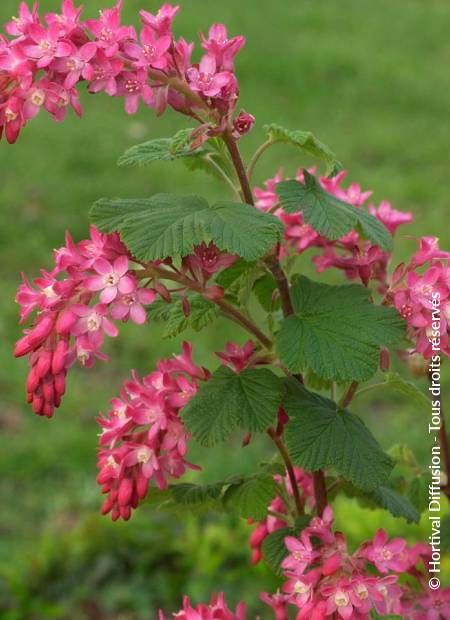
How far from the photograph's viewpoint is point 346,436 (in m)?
1.34

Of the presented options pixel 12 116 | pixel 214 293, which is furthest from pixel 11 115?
pixel 214 293

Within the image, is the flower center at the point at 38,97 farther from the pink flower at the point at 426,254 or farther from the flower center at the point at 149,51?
the pink flower at the point at 426,254

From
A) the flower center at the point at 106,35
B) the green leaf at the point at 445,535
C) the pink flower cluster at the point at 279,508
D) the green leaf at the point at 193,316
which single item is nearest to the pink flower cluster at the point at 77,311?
the green leaf at the point at 193,316

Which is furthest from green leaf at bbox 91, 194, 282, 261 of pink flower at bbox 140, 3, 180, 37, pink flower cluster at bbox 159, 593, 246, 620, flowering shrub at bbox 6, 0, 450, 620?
pink flower cluster at bbox 159, 593, 246, 620

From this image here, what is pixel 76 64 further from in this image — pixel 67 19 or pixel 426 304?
pixel 426 304

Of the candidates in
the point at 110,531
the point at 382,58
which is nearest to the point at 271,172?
the point at 382,58

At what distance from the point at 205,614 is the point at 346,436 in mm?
333

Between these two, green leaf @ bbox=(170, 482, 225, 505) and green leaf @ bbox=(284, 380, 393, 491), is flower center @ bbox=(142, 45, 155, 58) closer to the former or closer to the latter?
green leaf @ bbox=(284, 380, 393, 491)

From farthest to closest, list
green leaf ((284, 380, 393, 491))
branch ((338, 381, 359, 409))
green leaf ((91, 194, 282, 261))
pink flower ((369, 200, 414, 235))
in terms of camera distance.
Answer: pink flower ((369, 200, 414, 235)), branch ((338, 381, 359, 409)), green leaf ((284, 380, 393, 491)), green leaf ((91, 194, 282, 261))

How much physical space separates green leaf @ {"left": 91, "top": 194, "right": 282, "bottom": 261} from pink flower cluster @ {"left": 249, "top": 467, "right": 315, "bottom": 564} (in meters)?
0.49

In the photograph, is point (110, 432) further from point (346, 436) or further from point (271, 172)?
point (271, 172)

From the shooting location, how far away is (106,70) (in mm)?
1262

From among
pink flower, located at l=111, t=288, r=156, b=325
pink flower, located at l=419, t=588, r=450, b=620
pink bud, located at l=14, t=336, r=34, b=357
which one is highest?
pink flower, located at l=111, t=288, r=156, b=325

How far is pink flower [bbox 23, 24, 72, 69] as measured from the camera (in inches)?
49.0
